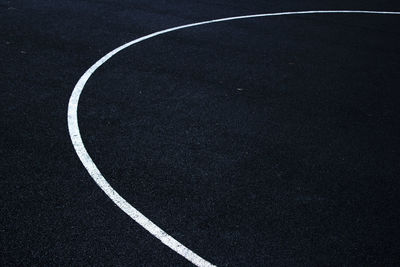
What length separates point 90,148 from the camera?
513 centimetres

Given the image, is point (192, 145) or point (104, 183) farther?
point (192, 145)

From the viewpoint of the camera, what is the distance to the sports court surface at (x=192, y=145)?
3.96 m

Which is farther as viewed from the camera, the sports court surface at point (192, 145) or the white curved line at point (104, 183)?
the sports court surface at point (192, 145)

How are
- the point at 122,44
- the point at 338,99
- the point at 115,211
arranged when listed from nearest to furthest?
the point at 115,211, the point at 338,99, the point at 122,44

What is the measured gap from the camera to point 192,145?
5.38 metres

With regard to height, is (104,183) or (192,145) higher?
(192,145)

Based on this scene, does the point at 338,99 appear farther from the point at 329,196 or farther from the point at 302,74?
the point at 329,196

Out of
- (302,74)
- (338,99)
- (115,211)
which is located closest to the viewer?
(115,211)

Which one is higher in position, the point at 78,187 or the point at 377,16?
the point at 377,16

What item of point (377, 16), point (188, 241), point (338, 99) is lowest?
point (188, 241)

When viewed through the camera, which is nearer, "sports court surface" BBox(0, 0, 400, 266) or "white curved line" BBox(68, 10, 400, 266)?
"white curved line" BBox(68, 10, 400, 266)

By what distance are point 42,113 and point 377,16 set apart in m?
10.5

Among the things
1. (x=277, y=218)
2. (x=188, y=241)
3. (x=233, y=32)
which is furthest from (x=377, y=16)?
(x=188, y=241)

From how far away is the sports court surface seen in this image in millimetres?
3963
